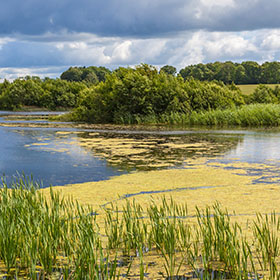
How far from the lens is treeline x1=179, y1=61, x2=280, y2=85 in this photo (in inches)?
2721

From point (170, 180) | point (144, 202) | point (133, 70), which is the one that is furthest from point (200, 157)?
point (133, 70)

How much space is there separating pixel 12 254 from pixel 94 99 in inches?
1109

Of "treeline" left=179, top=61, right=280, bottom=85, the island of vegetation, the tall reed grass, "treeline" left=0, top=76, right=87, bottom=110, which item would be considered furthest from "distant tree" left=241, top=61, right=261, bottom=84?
the tall reed grass

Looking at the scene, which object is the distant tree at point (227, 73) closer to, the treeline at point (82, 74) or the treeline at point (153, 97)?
the treeline at point (153, 97)

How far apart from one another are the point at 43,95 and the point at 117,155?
209 ft

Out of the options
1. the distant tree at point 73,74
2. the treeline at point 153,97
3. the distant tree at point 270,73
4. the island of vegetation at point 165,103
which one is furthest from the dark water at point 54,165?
the distant tree at point 73,74

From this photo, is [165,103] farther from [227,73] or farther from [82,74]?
[82,74]

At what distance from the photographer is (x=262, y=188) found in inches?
324

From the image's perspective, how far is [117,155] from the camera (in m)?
13.5

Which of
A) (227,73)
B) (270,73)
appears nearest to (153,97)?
(227,73)

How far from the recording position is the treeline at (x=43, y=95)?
7394 centimetres

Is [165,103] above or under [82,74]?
under

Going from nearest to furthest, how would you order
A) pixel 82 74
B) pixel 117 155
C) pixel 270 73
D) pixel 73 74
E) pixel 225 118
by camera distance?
pixel 117 155, pixel 225 118, pixel 270 73, pixel 73 74, pixel 82 74

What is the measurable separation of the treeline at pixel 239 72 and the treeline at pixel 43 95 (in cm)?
1940
